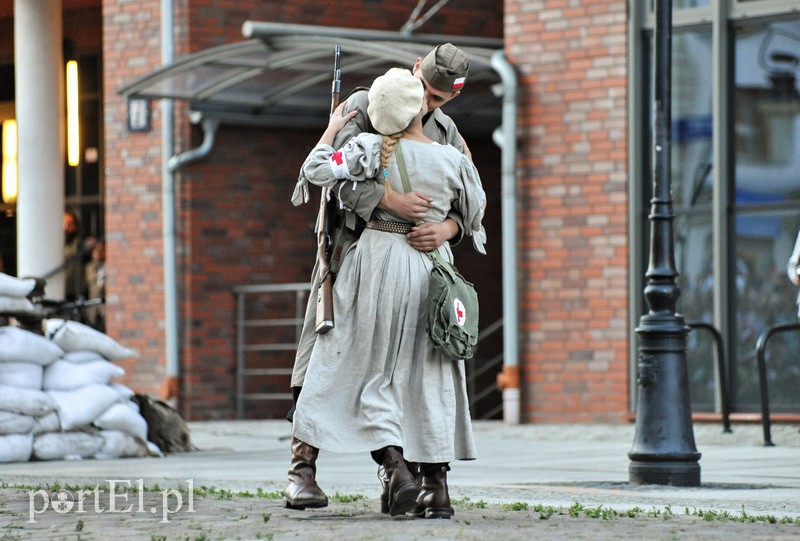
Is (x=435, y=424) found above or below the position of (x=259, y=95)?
below

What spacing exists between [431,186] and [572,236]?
304 inches

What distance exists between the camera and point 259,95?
16.7 meters

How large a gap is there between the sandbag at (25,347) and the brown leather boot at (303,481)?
179 inches

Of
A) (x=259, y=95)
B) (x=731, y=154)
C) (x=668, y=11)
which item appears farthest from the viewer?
(x=259, y=95)

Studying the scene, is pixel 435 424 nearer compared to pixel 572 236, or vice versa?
pixel 435 424

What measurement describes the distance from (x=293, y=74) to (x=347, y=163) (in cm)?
948

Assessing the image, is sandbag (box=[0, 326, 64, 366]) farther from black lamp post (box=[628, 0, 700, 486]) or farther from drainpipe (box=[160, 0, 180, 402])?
drainpipe (box=[160, 0, 180, 402])

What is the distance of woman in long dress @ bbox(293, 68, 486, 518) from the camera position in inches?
261

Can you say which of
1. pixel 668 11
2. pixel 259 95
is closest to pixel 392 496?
pixel 668 11

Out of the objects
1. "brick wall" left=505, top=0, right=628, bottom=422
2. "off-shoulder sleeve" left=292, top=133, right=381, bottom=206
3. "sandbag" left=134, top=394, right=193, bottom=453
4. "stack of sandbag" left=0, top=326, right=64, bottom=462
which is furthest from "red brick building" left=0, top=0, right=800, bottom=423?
"off-shoulder sleeve" left=292, top=133, right=381, bottom=206

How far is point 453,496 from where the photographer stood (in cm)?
802

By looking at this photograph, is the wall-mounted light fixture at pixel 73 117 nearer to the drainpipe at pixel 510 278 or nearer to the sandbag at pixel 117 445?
the drainpipe at pixel 510 278

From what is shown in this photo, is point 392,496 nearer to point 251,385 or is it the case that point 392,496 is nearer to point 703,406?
point 703,406

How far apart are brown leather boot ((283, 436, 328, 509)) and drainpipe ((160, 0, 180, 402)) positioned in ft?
33.5
